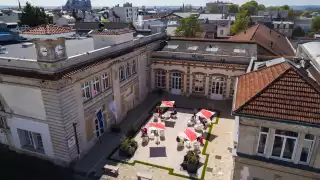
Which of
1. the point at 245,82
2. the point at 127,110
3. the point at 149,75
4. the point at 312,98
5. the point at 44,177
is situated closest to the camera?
the point at 312,98

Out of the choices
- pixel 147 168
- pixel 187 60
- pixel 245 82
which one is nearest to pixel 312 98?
pixel 245 82


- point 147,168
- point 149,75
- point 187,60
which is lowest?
point 147,168

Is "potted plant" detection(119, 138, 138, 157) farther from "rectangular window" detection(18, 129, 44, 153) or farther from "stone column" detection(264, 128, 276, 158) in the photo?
"stone column" detection(264, 128, 276, 158)

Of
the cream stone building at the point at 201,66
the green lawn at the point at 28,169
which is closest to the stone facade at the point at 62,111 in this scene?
the green lawn at the point at 28,169

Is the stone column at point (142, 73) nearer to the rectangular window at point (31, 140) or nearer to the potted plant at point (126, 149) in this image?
the potted plant at point (126, 149)

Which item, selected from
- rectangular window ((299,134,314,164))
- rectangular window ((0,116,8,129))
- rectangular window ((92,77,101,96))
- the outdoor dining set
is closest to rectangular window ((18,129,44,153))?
rectangular window ((0,116,8,129))

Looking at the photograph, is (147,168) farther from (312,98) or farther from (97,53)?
(312,98)
